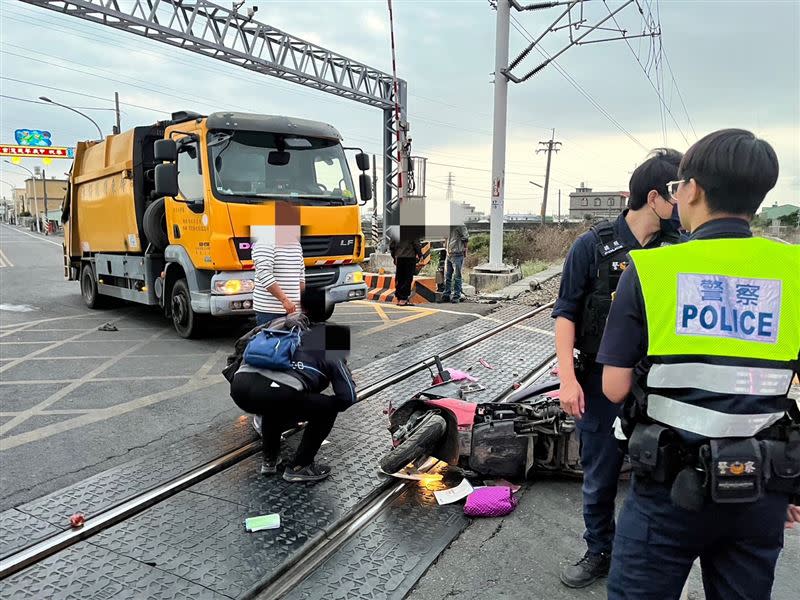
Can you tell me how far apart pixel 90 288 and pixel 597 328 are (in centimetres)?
1058

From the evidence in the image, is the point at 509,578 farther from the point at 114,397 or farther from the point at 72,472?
the point at 114,397

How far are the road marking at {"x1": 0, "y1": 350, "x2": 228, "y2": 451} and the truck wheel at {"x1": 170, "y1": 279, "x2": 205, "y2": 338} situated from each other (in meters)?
1.25

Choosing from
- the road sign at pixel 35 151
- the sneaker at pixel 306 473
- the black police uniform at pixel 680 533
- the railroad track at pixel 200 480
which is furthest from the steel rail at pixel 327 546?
the road sign at pixel 35 151

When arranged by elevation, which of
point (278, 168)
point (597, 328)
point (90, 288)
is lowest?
point (90, 288)

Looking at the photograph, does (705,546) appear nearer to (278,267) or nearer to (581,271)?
(581,271)

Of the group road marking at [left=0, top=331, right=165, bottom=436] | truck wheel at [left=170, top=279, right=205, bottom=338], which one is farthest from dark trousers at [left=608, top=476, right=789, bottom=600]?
truck wheel at [left=170, top=279, right=205, bottom=338]

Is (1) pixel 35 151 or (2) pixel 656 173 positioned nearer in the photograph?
(2) pixel 656 173

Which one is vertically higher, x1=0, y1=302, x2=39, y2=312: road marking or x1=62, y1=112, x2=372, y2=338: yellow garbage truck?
x1=62, y1=112, x2=372, y2=338: yellow garbage truck

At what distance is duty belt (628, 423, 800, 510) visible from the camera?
148cm

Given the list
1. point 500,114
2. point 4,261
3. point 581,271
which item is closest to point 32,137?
point 4,261

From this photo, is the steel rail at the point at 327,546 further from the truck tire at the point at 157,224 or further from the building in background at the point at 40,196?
the building in background at the point at 40,196

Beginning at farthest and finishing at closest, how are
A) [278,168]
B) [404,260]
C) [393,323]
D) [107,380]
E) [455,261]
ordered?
[455,261], [404,260], [393,323], [278,168], [107,380]

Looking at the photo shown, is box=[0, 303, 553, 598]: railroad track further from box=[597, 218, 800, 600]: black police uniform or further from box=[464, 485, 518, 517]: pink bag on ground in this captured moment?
box=[597, 218, 800, 600]: black police uniform

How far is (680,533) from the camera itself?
157 centimetres
